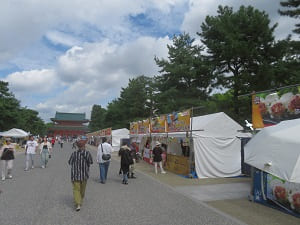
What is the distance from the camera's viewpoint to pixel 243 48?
2100cm

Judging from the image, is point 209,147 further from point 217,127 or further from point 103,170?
point 103,170

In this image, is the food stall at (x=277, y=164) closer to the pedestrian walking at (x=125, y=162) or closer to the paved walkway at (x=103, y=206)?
the paved walkway at (x=103, y=206)

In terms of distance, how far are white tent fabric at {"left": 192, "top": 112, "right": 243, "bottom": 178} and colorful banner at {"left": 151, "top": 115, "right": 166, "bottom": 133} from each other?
3.29 metres

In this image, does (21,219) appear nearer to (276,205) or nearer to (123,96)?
(276,205)

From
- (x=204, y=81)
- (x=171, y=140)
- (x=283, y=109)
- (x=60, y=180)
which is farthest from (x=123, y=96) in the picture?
(x=283, y=109)

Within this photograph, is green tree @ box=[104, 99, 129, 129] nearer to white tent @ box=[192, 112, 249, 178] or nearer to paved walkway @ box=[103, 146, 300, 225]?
white tent @ box=[192, 112, 249, 178]

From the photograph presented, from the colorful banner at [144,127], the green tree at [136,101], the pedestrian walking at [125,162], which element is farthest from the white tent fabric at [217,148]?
the green tree at [136,101]

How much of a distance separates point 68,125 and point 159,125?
8955 cm

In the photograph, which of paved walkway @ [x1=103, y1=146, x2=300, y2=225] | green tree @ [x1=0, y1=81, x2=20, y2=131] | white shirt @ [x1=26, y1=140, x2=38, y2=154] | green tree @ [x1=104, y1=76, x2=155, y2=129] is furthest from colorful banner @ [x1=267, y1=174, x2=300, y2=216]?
green tree @ [x1=0, y1=81, x2=20, y2=131]

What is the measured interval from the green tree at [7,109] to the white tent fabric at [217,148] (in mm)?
30601

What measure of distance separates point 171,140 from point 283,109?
40.2ft

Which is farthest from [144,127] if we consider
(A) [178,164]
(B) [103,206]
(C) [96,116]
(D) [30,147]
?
(C) [96,116]

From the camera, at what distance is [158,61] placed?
3344 centimetres

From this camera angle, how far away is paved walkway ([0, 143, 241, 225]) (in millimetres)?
5855
